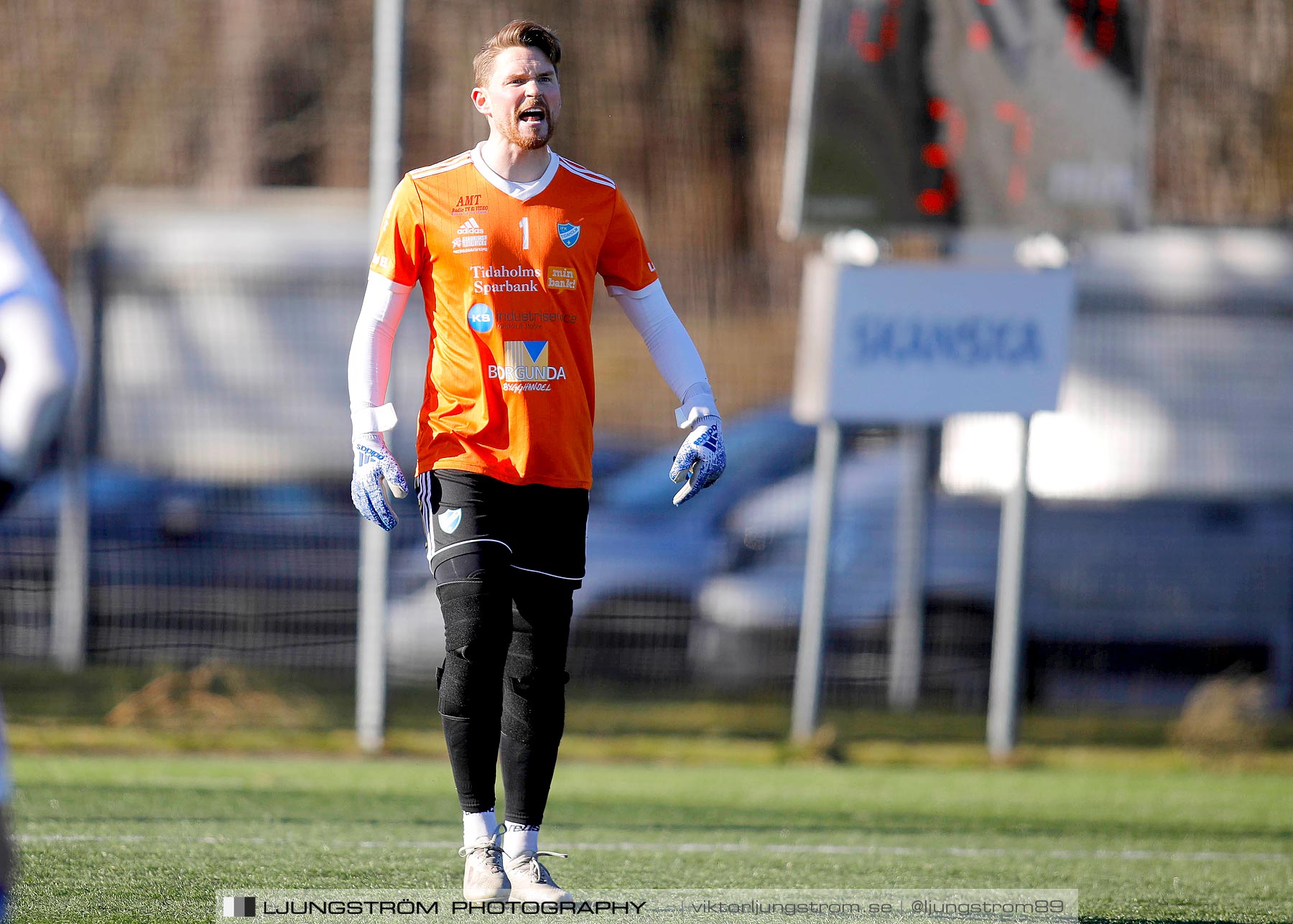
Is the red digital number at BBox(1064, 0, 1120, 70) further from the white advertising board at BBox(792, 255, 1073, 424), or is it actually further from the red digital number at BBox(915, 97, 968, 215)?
the white advertising board at BBox(792, 255, 1073, 424)

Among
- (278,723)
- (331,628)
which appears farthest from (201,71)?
(278,723)

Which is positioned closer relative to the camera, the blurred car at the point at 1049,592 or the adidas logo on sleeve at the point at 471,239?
the adidas logo on sleeve at the point at 471,239

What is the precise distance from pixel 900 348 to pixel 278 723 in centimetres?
356

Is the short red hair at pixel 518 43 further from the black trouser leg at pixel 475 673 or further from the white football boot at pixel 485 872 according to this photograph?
the white football boot at pixel 485 872

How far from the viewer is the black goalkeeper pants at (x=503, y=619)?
157 inches

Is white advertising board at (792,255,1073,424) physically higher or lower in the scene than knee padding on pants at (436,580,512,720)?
higher

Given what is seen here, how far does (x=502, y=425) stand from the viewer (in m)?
4.02

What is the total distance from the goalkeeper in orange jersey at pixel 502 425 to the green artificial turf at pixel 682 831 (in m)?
0.61

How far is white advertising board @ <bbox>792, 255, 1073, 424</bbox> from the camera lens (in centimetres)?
893

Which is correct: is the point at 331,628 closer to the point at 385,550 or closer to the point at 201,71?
the point at 385,550

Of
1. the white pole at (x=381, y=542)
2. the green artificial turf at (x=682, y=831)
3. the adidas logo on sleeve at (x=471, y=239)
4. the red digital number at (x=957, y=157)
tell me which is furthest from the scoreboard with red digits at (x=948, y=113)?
the adidas logo on sleeve at (x=471, y=239)

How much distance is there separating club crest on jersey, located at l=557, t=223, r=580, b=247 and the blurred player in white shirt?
1770 millimetres

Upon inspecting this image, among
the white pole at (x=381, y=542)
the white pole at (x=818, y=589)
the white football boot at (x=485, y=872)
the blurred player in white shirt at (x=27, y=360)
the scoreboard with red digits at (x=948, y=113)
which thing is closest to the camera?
the blurred player in white shirt at (x=27, y=360)

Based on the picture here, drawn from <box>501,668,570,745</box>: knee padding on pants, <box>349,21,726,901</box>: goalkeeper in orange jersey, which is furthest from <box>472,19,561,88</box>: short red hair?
<box>501,668,570,745</box>: knee padding on pants
